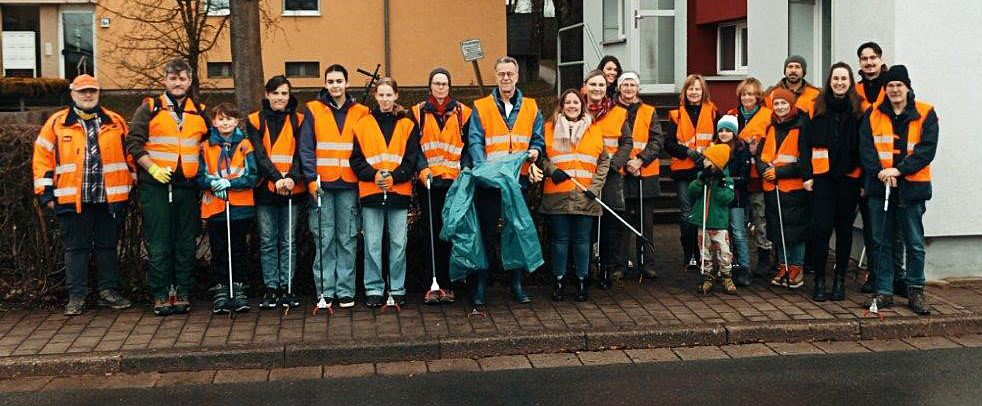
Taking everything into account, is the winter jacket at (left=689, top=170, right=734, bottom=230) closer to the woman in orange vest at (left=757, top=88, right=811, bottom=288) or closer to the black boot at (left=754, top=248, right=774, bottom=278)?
the woman in orange vest at (left=757, top=88, right=811, bottom=288)

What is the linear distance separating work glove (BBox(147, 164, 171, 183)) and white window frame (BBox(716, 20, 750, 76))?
9.93 metres

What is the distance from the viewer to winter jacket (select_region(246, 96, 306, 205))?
29.5ft

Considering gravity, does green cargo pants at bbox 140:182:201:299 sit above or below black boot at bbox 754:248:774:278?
above

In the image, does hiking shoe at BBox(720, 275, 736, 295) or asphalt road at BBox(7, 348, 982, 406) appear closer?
asphalt road at BBox(7, 348, 982, 406)

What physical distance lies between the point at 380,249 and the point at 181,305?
5.33 feet

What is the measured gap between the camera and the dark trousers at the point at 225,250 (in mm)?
9109

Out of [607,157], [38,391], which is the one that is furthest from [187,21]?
[38,391]

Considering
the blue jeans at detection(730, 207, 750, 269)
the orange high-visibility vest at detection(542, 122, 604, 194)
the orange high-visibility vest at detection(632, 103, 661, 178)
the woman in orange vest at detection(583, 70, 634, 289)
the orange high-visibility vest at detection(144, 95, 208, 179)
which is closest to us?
the orange high-visibility vest at detection(144, 95, 208, 179)

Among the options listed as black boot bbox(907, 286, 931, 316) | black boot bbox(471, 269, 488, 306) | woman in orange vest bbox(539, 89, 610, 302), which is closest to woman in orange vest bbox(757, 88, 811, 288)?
black boot bbox(907, 286, 931, 316)

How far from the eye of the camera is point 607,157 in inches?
377

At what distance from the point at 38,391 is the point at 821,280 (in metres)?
6.07

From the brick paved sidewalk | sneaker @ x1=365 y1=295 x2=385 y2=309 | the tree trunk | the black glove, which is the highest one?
the tree trunk

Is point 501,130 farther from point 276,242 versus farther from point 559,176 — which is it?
point 276,242

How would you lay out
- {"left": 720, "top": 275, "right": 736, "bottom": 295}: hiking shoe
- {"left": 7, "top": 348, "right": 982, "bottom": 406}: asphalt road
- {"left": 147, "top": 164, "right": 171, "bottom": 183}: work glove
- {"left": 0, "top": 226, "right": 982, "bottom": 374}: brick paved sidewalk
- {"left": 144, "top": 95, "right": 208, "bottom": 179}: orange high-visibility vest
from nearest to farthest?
{"left": 7, "top": 348, "right": 982, "bottom": 406}: asphalt road < {"left": 0, "top": 226, "right": 982, "bottom": 374}: brick paved sidewalk < {"left": 147, "top": 164, "right": 171, "bottom": 183}: work glove < {"left": 144, "top": 95, "right": 208, "bottom": 179}: orange high-visibility vest < {"left": 720, "top": 275, "right": 736, "bottom": 295}: hiking shoe
